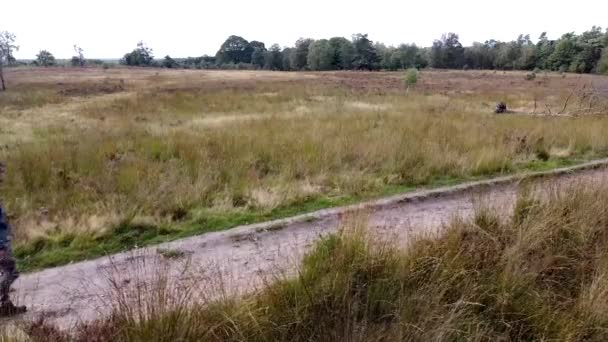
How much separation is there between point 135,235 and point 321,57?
95135 millimetres

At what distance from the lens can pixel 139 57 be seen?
114438 mm

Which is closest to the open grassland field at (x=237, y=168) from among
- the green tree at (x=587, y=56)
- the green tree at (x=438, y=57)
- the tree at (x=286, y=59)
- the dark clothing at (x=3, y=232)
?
the dark clothing at (x=3, y=232)

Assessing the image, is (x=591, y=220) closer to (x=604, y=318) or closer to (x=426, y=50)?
(x=604, y=318)

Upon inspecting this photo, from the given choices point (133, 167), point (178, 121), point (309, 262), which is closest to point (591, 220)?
point (309, 262)

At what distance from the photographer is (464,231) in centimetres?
380

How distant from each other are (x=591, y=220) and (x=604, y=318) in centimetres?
159

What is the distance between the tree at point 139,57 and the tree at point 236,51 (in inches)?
905

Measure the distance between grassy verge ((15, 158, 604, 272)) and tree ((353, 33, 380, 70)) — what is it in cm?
9173

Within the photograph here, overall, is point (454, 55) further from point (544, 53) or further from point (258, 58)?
point (258, 58)

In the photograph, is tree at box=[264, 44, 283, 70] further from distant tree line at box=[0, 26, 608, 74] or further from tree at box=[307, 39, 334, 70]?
tree at box=[307, 39, 334, 70]

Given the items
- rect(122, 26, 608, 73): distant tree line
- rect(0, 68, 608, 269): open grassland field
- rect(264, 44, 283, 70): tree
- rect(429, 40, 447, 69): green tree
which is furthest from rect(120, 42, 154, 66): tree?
rect(0, 68, 608, 269): open grassland field

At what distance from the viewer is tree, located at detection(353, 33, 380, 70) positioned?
9538 cm

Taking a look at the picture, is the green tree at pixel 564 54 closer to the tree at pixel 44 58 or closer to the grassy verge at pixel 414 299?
the grassy verge at pixel 414 299

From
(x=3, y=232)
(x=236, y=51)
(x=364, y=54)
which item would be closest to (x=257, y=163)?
(x=3, y=232)
